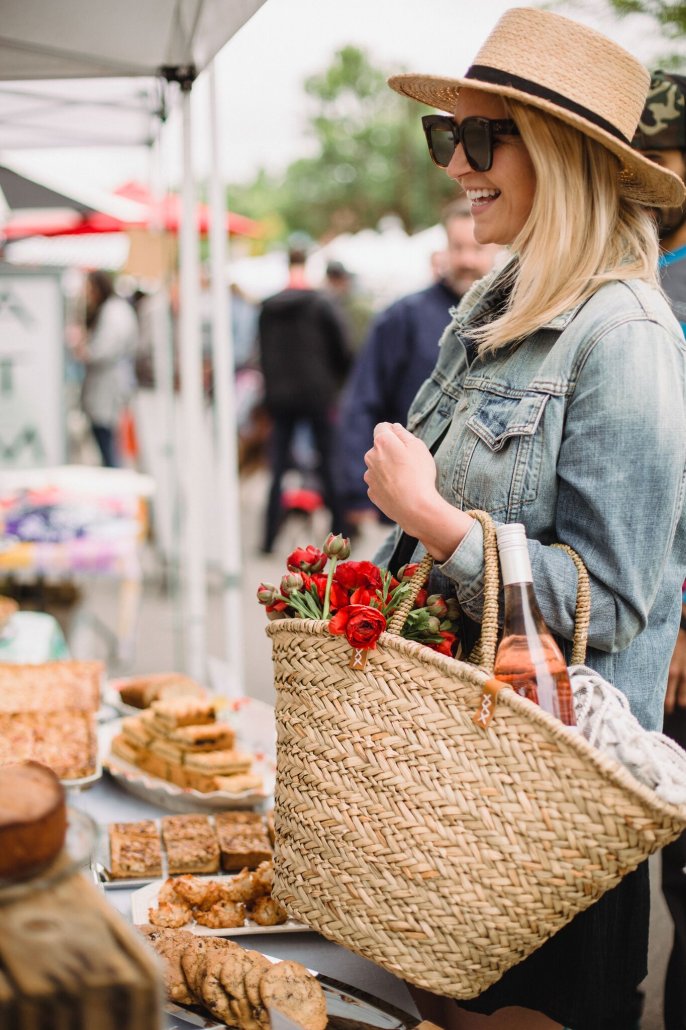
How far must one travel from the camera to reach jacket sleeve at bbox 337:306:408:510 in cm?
445

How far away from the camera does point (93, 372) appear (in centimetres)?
938

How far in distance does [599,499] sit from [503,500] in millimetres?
146

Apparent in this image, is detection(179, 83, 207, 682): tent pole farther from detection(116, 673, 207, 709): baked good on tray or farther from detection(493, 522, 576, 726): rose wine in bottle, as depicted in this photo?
detection(493, 522, 576, 726): rose wine in bottle

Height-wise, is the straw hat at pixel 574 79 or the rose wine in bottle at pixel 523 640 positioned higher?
the straw hat at pixel 574 79

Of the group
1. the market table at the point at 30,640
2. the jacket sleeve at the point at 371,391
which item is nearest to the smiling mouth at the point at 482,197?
the market table at the point at 30,640

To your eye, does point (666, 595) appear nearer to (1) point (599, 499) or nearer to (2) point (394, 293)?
(1) point (599, 499)

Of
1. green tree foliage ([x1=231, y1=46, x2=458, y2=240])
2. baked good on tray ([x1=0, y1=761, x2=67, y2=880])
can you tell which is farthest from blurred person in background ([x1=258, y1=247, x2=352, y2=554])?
green tree foliage ([x1=231, y1=46, x2=458, y2=240])

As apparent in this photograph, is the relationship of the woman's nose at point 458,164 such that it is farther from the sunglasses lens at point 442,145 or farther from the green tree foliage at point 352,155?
the green tree foliage at point 352,155

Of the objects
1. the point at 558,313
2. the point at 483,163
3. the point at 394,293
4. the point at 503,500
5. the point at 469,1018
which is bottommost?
the point at 469,1018

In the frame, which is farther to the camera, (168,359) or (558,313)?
(168,359)

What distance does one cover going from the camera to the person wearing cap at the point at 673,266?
2244 millimetres

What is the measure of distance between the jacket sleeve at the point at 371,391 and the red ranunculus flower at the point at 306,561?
9.34ft

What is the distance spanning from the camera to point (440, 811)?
118 cm

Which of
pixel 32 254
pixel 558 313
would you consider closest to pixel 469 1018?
pixel 558 313
